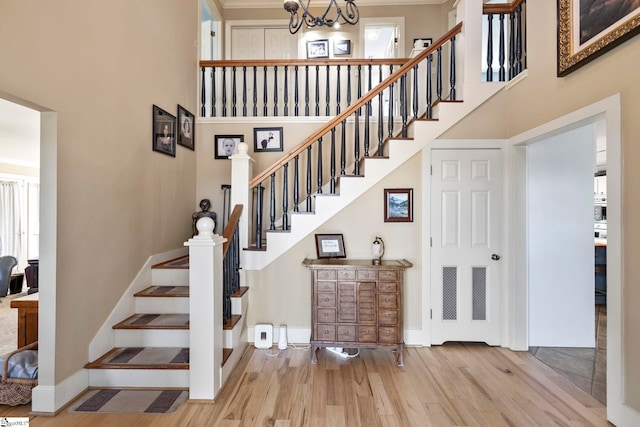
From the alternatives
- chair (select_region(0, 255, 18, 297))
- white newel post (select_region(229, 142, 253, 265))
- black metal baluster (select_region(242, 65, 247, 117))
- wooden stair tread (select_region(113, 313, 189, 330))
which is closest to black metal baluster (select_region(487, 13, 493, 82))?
white newel post (select_region(229, 142, 253, 265))

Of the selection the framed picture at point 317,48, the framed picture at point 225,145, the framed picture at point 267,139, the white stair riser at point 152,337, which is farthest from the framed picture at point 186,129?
the framed picture at point 317,48

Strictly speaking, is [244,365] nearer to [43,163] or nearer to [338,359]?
[338,359]

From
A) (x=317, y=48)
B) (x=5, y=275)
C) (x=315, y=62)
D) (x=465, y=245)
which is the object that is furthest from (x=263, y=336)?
(x=5, y=275)

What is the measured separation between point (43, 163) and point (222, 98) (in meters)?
2.47

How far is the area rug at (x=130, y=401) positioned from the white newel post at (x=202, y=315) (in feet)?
0.52

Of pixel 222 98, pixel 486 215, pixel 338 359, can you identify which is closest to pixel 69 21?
pixel 222 98

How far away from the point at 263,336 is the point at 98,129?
94.8 inches

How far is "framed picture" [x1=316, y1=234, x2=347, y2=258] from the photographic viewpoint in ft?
10.7

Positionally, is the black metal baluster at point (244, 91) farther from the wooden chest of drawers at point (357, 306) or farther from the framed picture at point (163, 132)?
the wooden chest of drawers at point (357, 306)

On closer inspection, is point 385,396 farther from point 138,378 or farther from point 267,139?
point 267,139

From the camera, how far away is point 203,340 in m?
2.29

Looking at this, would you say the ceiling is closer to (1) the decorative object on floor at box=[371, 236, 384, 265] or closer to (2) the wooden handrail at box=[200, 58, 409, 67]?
(2) the wooden handrail at box=[200, 58, 409, 67]

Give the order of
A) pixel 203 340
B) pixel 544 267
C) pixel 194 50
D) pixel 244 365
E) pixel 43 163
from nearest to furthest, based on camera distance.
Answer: pixel 43 163 → pixel 203 340 → pixel 244 365 → pixel 544 267 → pixel 194 50

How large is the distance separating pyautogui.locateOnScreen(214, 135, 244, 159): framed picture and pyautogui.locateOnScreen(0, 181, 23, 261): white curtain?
6.03m
